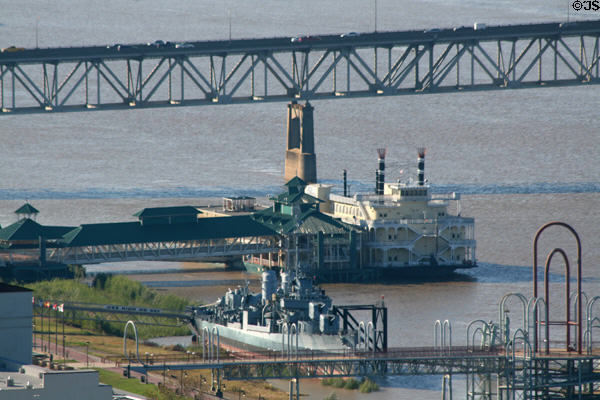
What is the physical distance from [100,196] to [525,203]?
23.1 metres

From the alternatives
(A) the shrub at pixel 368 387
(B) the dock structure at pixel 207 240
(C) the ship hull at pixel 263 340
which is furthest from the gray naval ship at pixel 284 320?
(B) the dock structure at pixel 207 240

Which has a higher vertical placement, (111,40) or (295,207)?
(111,40)

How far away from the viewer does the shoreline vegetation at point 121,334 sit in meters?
60.1

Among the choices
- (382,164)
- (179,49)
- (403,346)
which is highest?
(179,49)

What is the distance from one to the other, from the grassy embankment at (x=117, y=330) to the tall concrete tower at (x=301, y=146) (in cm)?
3309

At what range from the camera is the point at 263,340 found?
70062mm

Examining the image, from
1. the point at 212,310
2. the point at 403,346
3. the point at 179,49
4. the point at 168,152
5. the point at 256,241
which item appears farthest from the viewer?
the point at 168,152

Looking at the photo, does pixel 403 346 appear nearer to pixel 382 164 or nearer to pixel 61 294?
pixel 61 294

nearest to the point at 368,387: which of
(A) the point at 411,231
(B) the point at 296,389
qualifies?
(B) the point at 296,389

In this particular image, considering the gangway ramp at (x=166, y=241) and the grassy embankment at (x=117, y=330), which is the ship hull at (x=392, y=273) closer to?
Result: the gangway ramp at (x=166, y=241)

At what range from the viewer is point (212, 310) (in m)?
73.5

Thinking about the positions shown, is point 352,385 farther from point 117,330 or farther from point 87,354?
point 117,330

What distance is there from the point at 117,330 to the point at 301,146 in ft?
144

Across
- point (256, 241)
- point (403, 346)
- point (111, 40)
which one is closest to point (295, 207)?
point (256, 241)
